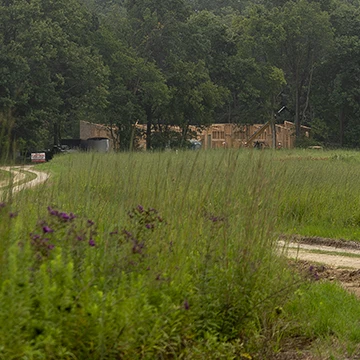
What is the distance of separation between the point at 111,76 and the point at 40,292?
4494 centimetres

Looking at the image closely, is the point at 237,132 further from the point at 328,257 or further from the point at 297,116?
the point at 328,257

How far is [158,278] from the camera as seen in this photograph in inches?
213

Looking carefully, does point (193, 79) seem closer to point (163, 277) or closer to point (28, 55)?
point (28, 55)

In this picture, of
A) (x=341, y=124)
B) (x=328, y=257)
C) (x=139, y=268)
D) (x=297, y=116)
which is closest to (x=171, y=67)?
(x=297, y=116)

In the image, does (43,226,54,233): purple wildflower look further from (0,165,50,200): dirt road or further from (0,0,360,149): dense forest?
(0,0,360,149): dense forest

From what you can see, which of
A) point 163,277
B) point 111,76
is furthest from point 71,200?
point 111,76

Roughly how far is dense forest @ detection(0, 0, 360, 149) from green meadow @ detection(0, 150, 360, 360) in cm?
3251

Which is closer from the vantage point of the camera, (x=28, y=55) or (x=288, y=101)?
(x=28, y=55)

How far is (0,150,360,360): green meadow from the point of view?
464cm

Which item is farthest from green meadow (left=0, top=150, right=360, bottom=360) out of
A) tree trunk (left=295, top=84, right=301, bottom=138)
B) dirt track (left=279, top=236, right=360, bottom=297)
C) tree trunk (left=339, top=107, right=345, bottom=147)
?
tree trunk (left=339, top=107, right=345, bottom=147)

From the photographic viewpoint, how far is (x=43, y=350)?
175 inches

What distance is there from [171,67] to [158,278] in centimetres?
4569

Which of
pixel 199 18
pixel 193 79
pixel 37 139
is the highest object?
pixel 199 18

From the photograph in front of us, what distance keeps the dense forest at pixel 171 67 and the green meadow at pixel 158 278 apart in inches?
1280
